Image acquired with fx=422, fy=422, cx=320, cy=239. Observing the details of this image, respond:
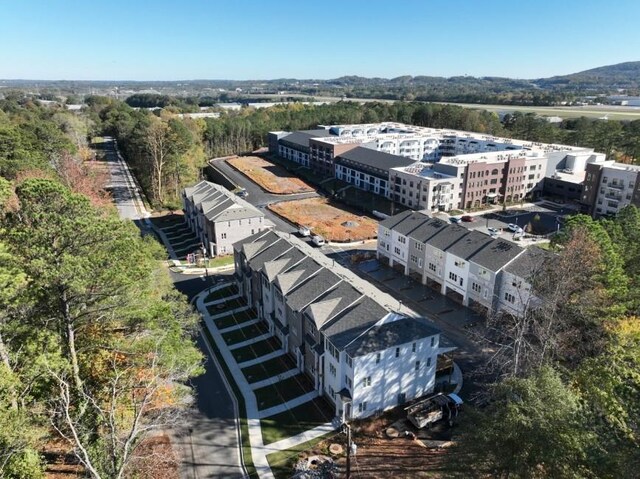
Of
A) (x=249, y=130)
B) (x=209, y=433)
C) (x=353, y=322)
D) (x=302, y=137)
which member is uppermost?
(x=249, y=130)

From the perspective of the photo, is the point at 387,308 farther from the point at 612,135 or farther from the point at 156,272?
the point at 612,135

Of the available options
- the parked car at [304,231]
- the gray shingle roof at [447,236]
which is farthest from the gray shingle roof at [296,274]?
the parked car at [304,231]

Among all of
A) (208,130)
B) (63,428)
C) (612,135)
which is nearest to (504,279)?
(63,428)

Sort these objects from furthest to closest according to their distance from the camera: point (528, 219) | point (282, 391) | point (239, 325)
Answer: point (528, 219) → point (239, 325) → point (282, 391)

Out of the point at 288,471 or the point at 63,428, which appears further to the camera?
the point at 288,471

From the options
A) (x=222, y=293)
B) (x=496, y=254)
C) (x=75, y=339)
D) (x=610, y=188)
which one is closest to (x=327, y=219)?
(x=222, y=293)

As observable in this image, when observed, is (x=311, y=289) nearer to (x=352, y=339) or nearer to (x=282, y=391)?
(x=352, y=339)
